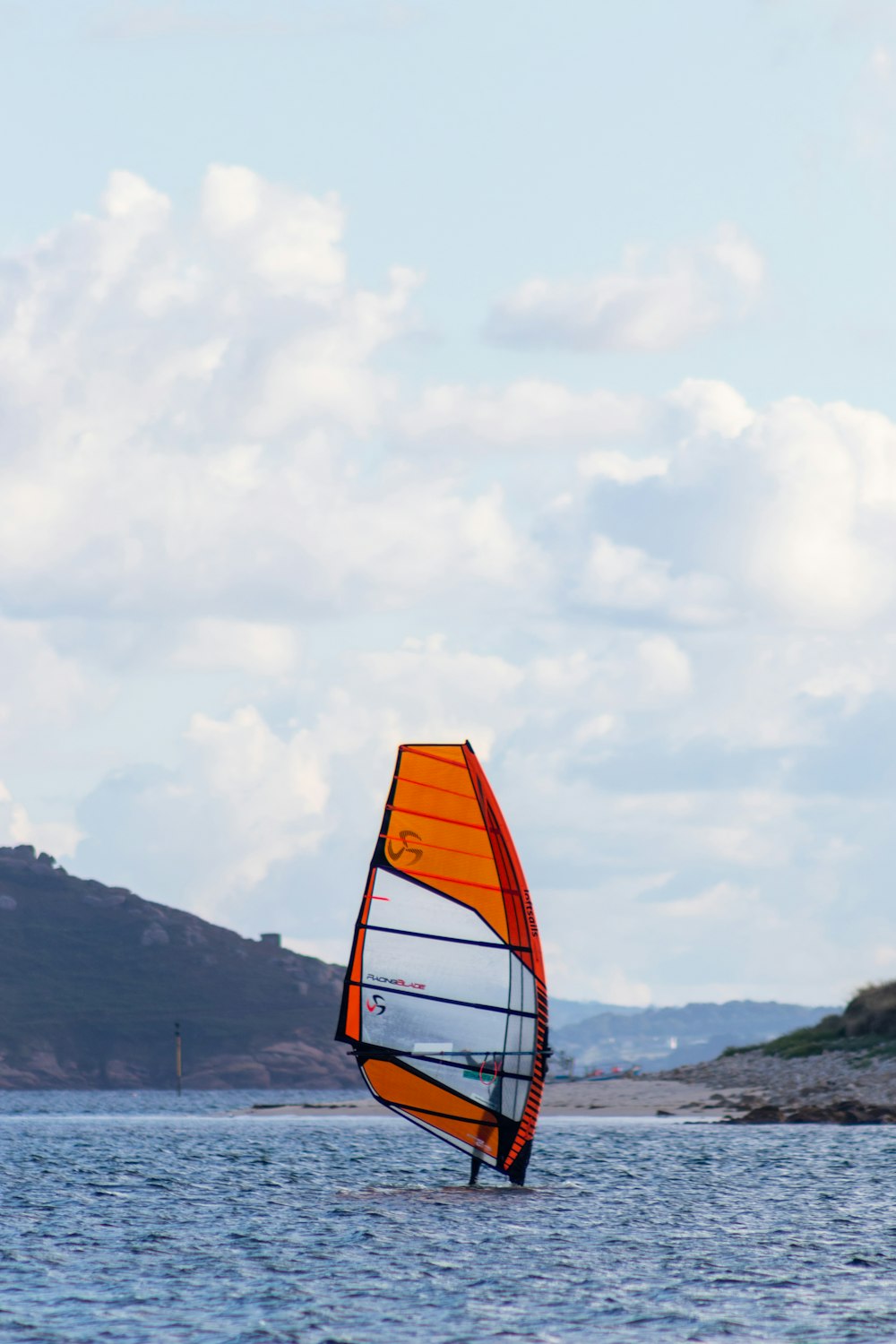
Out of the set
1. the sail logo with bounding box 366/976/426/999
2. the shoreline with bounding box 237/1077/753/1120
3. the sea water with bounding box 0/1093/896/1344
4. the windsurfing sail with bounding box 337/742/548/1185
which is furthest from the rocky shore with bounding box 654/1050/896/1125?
the sail logo with bounding box 366/976/426/999

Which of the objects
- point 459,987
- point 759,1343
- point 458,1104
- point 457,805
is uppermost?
point 457,805

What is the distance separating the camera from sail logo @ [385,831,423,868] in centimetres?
3816

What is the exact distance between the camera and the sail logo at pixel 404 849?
38.2 meters

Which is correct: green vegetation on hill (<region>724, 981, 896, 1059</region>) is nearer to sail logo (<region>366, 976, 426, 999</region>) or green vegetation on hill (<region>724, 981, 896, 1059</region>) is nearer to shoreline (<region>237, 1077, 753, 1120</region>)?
shoreline (<region>237, 1077, 753, 1120</region>)

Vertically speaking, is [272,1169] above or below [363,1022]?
below

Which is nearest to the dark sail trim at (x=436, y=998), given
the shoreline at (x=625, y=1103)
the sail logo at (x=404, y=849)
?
the sail logo at (x=404, y=849)

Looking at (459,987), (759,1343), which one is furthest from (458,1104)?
(759,1343)

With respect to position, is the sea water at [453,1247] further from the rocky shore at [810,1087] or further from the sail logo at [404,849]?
the rocky shore at [810,1087]

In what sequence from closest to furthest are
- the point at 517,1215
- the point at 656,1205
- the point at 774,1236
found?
the point at 774,1236
the point at 517,1215
the point at 656,1205

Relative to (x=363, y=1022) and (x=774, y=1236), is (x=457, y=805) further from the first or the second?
(x=774, y=1236)

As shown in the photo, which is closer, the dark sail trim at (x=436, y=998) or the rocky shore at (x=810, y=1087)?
the dark sail trim at (x=436, y=998)

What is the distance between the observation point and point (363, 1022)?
37.9 metres

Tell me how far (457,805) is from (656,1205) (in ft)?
33.0

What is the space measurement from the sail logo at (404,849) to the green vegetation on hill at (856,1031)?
159ft
